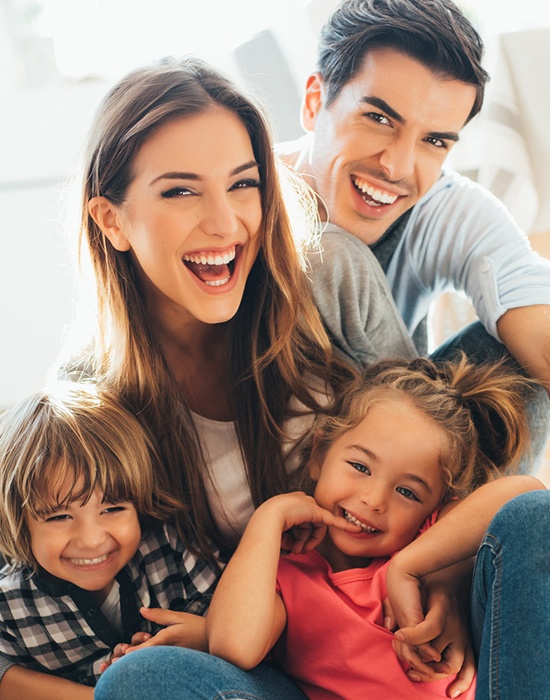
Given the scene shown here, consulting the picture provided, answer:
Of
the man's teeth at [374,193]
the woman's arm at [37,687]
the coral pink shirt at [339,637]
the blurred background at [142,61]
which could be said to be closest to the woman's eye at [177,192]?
the man's teeth at [374,193]

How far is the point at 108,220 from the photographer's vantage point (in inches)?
55.2

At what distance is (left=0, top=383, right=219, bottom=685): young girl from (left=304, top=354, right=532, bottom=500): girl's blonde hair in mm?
293

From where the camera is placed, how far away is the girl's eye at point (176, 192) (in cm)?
133

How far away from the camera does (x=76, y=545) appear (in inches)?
50.4

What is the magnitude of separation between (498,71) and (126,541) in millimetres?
1724

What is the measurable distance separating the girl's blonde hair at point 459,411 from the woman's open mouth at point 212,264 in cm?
29

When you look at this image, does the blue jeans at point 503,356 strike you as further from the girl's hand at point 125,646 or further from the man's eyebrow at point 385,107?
the girl's hand at point 125,646

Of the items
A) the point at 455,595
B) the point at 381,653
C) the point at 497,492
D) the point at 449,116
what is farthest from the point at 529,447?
the point at 449,116

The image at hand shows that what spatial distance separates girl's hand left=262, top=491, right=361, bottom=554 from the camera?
4.22 feet

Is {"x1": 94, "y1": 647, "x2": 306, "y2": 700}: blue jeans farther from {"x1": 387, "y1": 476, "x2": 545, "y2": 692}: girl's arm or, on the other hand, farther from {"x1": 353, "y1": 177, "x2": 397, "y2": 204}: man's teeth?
{"x1": 353, "y1": 177, "x2": 397, "y2": 204}: man's teeth

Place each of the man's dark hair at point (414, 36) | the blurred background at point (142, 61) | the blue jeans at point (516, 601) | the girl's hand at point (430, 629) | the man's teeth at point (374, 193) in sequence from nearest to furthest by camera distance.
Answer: the blue jeans at point (516, 601) < the girl's hand at point (430, 629) < the man's dark hair at point (414, 36) < the man's teeth at point (374, 193) < the blurred background at point (142, 61)

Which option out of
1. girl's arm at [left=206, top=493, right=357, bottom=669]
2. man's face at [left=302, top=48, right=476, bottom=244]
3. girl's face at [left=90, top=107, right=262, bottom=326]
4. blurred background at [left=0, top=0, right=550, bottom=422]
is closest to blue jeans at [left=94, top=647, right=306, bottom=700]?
girl's arm at [left=206, top=493, right=357, bottom=669]

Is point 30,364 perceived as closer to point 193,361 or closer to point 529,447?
point 193,361

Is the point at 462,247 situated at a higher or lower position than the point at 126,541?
higher
